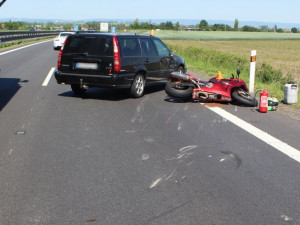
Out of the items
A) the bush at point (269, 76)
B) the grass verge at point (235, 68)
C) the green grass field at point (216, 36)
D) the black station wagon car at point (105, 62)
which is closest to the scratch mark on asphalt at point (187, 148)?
the black station wagon car at point (105, 62)

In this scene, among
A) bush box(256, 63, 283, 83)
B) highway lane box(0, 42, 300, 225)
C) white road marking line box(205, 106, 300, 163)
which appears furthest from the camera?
bush box(256, 63, 283, 83)

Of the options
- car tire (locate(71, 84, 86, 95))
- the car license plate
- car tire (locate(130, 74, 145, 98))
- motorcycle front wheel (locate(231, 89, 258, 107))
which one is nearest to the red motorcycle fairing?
motorcycle front wheel (locate(231, 89, 258, 107))

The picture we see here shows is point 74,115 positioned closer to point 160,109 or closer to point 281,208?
point 160,109

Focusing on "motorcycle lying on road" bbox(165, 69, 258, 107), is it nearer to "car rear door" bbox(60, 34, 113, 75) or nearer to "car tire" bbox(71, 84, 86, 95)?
"car rear door" bbox(60, 34, 113, 75)

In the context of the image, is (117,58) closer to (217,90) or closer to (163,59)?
(163,59)

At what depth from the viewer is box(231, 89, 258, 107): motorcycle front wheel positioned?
387 inches

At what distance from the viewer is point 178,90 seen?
10258 mm

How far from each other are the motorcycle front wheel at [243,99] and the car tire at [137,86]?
2.40m

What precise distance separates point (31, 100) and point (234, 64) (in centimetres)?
1138

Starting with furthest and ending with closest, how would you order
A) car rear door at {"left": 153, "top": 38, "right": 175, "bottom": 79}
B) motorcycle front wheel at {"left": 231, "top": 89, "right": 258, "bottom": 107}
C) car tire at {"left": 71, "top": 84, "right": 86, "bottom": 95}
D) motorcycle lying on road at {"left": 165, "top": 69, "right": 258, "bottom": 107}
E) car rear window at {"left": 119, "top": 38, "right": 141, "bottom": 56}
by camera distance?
1. car rear door at {"left": 153, "top": 38, "right": 175, "bottom": 79}
2. car tire at {"left": 71, "top": 84, "right": 86, "bottom": 95}
3. car rear window at {"left": 119, "top": 38, "right": 141, "bottom": 56}
4. motorcycle lying on road at {"left": 165, "top": 69, "right": 258, "bottom": 107}
5. motorcycle front wheel at {"left": 231, "top": 89, "right": 258, "bottom": 107}

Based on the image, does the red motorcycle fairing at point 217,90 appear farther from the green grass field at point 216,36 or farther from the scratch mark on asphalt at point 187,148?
the green grass field at point 216,36

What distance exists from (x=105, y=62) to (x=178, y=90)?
1841 mm

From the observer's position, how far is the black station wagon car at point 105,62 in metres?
10.2

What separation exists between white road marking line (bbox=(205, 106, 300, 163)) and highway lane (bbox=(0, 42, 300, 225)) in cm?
15
